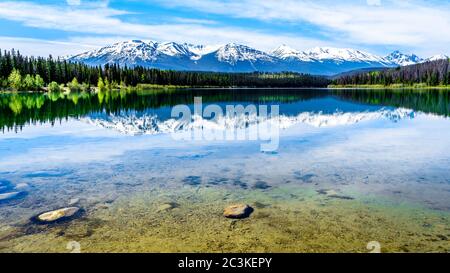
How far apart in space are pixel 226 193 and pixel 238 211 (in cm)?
276

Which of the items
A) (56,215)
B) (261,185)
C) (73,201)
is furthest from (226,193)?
(56,215)

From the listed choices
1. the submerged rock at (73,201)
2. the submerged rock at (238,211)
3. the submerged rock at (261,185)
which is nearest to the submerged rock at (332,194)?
the submerged rock at (261,185)

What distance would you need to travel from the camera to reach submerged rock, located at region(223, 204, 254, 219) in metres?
14.2

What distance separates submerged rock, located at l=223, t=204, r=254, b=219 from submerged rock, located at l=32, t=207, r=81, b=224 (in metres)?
5.77

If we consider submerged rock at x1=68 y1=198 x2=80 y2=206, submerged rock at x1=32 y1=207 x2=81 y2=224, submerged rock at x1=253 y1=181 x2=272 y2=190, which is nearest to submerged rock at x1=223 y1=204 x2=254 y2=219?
submerged rock at x1=253 y1=181 x2=272 y2=190

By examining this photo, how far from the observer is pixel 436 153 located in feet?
86.5

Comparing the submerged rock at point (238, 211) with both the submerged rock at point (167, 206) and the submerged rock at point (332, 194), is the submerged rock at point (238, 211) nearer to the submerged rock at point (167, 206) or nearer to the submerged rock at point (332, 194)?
the submerged rock at point (167, 206)

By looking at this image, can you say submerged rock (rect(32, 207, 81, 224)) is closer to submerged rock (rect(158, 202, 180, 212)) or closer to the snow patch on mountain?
submerged rock (rect(158, 202, 180, 212))

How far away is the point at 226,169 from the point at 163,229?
916 cm

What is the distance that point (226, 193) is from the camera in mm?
17234

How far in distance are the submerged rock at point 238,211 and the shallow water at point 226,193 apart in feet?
0.98

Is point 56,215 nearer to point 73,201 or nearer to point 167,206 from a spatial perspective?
point 73,201
